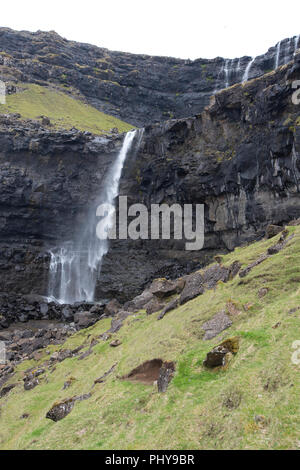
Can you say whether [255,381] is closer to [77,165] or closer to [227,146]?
[227,146]

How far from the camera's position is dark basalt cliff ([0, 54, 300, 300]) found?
43.7 m

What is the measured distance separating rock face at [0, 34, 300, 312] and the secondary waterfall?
146 cm

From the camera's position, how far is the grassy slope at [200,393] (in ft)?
22.1

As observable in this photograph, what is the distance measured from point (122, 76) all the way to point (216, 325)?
12935 cm

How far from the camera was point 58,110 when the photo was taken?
100812 millimetres

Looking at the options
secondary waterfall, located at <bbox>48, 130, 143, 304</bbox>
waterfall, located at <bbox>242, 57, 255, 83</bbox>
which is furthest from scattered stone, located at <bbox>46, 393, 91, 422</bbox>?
waterfall, located at <bbox>242, 57, 255, 83</bbox>

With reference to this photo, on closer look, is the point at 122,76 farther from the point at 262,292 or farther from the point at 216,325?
the point at 216,325

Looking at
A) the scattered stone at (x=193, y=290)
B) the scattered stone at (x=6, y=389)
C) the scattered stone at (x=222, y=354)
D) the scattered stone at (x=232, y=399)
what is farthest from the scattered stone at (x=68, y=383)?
the scattered stone at (x=232, y=399)

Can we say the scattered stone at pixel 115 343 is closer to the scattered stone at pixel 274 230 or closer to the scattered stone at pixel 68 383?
the scattered stone at pixel 68 383

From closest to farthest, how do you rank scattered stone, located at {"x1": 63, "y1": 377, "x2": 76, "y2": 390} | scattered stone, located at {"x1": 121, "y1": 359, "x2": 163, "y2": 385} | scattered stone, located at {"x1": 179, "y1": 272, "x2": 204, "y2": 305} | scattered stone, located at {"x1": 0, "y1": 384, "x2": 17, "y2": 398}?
scattered stone, located at {"x1": 121, "y1": 359, "x2": 163, "y2": 385} → scattered stone, located at {"x1": 63, "y1": 377, "x2": 76, "y2": 390} → scattered stone, located at {"x1": 179, "y1": 272, "x2": 204, "y2": 305} → scattered stone, located at {"x1": 0, "y1": 384, "x2": 17, "y2": 398}

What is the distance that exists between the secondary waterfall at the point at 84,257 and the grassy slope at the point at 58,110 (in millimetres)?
29802

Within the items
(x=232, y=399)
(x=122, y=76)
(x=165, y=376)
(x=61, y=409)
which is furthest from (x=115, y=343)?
(x=122, y=76)

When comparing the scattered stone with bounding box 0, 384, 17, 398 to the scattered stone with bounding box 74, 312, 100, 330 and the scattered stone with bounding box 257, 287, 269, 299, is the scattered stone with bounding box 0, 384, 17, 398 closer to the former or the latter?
the scattered stone with bounding box 74, 312, 100, 330

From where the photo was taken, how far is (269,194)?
44750mm
